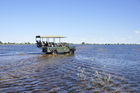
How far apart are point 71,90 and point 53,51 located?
96.5 ft

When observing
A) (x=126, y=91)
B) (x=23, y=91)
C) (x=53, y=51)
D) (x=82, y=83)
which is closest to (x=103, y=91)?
(x=126, y=91)

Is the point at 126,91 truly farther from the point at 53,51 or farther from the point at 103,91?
the point at 53,51

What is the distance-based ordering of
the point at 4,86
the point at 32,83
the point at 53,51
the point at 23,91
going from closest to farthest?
the point at 23,91 → the point at 4,86 → the point at 32,83 → the point at 53,51

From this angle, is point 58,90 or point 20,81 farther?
point 20,81

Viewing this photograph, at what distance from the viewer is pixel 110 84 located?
1298cm

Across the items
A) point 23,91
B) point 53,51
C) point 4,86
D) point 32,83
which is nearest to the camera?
point 23,91

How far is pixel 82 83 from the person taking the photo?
43.0 ft

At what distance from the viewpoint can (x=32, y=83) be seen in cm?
1285

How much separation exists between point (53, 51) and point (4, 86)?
28.6 m

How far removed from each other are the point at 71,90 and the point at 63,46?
30.3 metres

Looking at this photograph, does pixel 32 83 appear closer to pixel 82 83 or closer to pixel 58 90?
pixel 58 90

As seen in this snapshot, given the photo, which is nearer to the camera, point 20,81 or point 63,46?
point 20,81

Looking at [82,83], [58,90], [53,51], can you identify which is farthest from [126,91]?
[53,51]

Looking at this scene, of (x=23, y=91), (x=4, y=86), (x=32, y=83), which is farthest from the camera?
(x=32, y=83)
